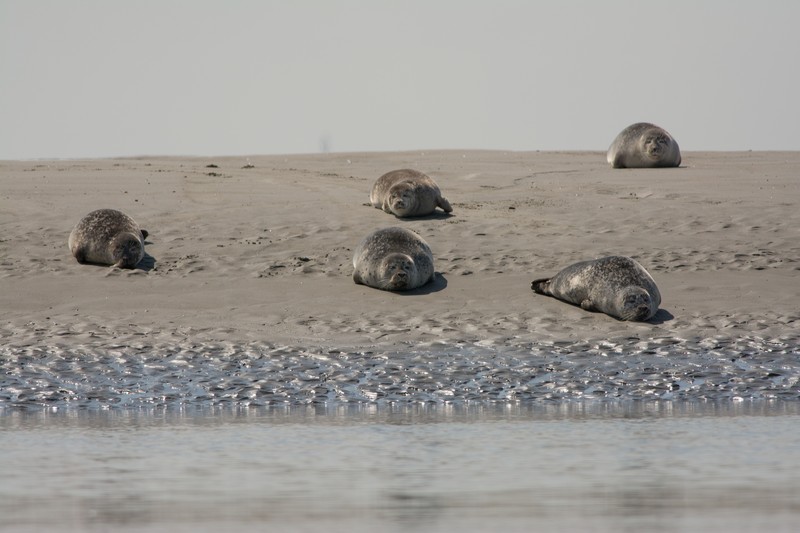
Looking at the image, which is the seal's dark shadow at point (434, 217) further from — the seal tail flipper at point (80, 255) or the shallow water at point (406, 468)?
the shallow water at point (406, 468)

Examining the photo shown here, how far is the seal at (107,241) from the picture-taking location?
495 inches

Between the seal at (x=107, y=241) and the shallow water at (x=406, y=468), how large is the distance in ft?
13.8

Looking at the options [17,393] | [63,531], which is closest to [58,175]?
[17,393]

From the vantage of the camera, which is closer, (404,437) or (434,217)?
(404,437)

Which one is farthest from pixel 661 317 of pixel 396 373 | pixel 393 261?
pixel 396 373

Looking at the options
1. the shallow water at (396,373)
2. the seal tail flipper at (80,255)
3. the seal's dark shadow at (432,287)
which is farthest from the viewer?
the seal tail flipper at (80,255)

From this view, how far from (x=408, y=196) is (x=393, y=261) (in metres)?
2.81

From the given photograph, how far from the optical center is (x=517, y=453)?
6371 mm

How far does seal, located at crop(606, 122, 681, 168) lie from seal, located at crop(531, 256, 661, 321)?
320 inches

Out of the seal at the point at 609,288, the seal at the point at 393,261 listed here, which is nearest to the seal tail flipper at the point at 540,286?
the seal at the point at 609,288

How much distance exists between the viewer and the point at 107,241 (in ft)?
41.5

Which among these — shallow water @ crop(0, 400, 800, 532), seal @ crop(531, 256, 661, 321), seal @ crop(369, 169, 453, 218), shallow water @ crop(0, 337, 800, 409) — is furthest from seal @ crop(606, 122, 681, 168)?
shallow water @ crop(0, 400, 800, 532)

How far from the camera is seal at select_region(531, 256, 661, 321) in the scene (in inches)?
425

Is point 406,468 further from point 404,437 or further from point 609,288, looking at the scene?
point 609,288
